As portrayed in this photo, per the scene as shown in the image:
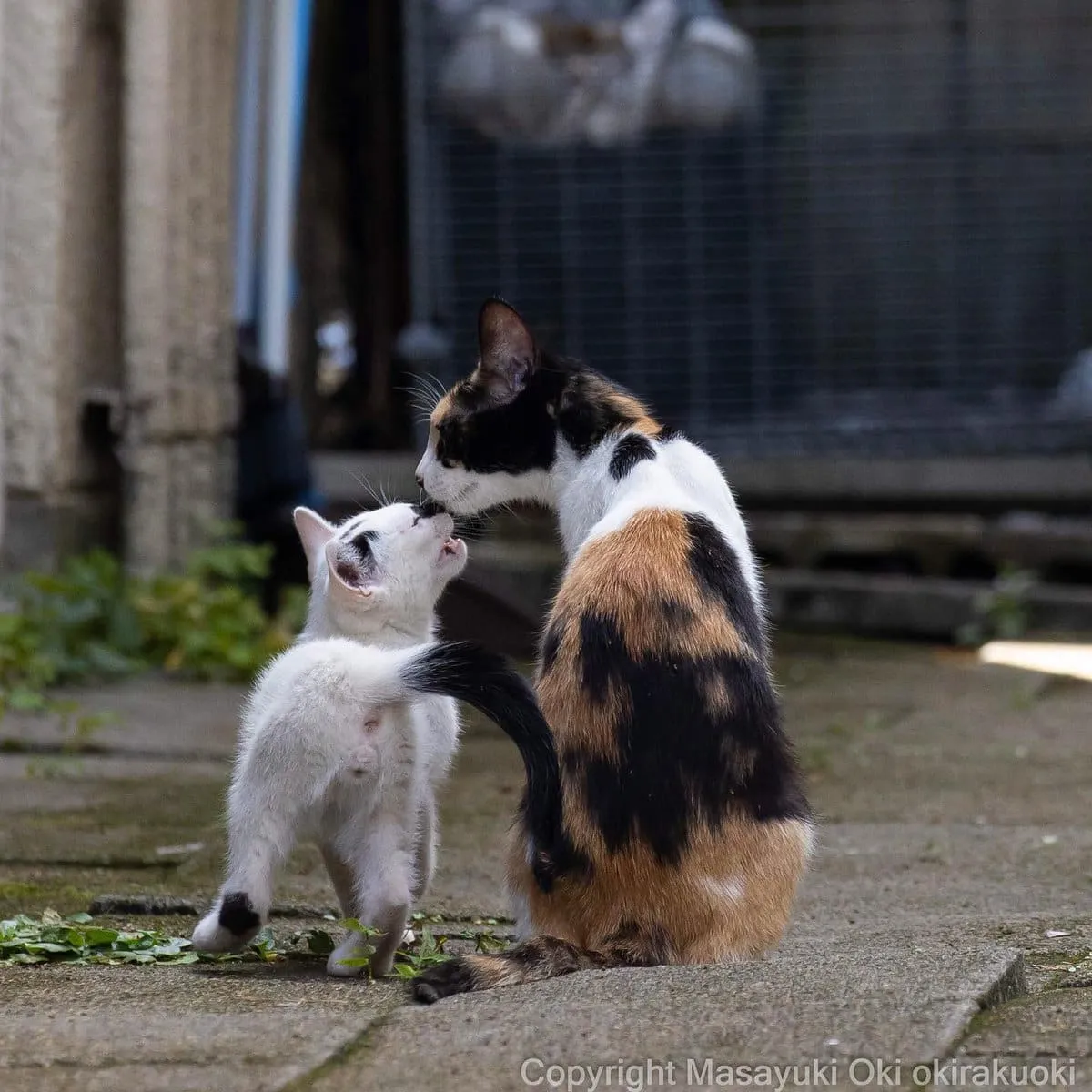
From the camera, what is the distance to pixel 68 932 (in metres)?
2.95

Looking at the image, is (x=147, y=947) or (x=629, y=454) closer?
(x=147, y=947)

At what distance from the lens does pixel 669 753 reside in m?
2.67

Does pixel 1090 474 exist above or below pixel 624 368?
below

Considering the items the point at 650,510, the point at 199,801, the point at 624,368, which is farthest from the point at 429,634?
the point at 624,368

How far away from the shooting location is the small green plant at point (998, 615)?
7531 mm

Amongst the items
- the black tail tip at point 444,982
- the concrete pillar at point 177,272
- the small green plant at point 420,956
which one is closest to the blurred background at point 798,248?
the concrete pillar at point 177,272

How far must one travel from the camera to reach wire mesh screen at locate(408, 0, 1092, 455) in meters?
8.19

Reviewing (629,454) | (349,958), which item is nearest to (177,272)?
(629,454)

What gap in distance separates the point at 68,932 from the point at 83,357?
3.89 metres

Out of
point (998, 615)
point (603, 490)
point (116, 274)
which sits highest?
point (116, 274)

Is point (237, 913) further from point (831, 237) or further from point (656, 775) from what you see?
point (831, 237)

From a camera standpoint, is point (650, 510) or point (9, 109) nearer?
point (650, 510)

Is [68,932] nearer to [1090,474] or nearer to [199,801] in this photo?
[199,801]

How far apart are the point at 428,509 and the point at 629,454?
45 centimetres
